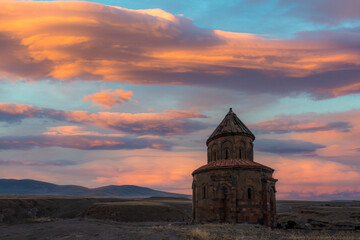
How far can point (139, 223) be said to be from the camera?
1384 inches

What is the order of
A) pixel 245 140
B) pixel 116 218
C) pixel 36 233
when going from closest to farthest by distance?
pixel 36 233, pixel 245 140, pixel 116 218

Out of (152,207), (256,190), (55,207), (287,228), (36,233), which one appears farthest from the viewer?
(55,207)

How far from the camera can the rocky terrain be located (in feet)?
63.4

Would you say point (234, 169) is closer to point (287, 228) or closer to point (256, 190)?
point (256, 190)

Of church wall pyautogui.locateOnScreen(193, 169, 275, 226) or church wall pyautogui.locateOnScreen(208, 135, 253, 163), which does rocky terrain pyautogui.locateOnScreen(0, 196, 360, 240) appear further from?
church wall pyautogui.locateOnScreen(208, 135, 253, 163)

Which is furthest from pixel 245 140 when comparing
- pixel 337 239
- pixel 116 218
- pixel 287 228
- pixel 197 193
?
pixel 116 218

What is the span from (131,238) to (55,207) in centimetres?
5811

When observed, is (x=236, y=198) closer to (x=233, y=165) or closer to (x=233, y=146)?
(x=233, y=165)

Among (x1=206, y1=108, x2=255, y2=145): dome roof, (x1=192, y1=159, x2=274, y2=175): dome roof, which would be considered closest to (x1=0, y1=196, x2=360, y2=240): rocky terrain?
(x1=192, y1=159, x2=274, y2=175): dome roof

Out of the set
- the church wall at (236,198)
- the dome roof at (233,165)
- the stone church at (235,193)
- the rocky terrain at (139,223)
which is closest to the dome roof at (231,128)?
the stone church at (235,193)

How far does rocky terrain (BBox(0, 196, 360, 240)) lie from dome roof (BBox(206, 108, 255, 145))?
1042 cm

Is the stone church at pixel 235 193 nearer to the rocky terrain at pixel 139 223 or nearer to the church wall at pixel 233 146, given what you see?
the church wall at pixel 233 146

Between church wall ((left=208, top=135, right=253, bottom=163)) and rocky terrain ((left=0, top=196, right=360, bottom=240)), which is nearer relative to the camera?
rocky terrain ((left=0, top=196, right=360, bottom=240))

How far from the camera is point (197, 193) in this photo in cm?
3306
